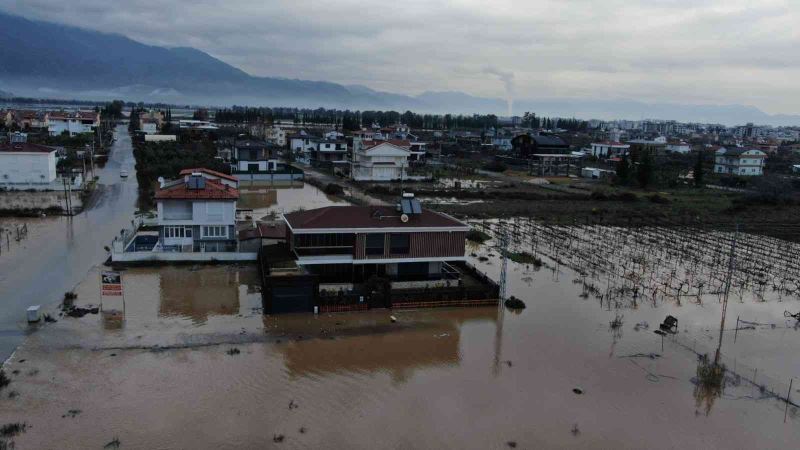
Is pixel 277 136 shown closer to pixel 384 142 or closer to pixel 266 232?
pixel 384 142

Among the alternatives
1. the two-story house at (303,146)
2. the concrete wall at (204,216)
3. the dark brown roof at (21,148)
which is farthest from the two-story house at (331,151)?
the concrete wall at (204,216)

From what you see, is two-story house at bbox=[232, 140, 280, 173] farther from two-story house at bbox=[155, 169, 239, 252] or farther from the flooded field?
two-story house at bbox=[155, 169, 239, 252]

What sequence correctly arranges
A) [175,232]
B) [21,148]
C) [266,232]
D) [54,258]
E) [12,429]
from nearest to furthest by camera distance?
[12,429], [54,258], [175,232], [266,232], [21,148]

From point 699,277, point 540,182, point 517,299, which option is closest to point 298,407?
point 517,299

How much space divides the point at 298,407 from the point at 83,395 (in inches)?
180

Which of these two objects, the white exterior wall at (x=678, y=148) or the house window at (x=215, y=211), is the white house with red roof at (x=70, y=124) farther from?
the white exterior wall at (x=678, y=148)

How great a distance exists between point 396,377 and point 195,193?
1297 centimetres

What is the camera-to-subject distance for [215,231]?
24312mm

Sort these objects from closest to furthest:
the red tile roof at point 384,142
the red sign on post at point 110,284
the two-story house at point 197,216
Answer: the red sign on post at point 110,284 < the two-story house at point 197,216 < the red tile roof at point 384,142

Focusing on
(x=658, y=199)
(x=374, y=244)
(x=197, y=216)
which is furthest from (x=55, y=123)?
(x=374, y=244)

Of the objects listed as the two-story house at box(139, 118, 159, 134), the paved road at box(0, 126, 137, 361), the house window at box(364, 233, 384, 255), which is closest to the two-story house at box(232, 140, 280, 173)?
the paved road at box(0, 126, 137, 361)

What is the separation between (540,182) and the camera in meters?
56.3

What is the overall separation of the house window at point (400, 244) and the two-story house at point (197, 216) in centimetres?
743

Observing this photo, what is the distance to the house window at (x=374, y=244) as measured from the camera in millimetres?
20078
